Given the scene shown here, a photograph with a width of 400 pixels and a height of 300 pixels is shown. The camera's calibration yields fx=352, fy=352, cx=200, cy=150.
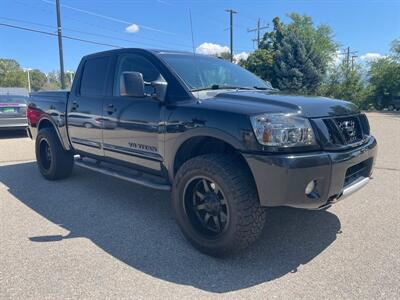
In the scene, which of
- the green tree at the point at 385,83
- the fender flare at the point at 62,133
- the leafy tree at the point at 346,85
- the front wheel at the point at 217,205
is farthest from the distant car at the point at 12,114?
the green tree at the point at 385,83

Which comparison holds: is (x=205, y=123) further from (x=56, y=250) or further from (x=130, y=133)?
(x=56, y=250)

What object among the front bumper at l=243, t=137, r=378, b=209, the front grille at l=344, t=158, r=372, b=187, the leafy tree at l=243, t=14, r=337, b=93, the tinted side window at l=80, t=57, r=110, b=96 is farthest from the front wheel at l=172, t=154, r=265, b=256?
the leafy tree at l=243, t=14, r=337, b=93

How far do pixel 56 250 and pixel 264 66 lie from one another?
30691 millimetres

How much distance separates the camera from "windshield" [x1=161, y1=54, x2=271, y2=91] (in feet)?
12.0

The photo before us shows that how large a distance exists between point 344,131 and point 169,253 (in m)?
1.90

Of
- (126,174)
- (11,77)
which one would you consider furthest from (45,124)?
(11,77)

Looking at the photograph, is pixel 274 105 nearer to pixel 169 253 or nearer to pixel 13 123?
pixel 169 253

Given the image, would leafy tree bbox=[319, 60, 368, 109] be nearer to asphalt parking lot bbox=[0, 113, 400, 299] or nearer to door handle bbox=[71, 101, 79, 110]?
asphalt parking lot bbox=[0, 113, 400, 299]

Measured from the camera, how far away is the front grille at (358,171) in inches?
120

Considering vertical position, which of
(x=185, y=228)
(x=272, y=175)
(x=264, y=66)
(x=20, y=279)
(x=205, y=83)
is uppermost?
(x=264, y=66)

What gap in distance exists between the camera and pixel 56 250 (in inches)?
129

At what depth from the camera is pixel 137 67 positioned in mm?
4090

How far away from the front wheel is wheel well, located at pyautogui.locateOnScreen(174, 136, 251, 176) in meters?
0.21

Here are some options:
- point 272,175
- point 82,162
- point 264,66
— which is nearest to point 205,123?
point 272,175
